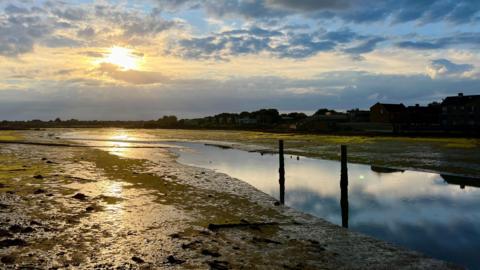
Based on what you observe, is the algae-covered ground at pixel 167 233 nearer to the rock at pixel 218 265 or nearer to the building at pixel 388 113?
the rock at pixel 218 265

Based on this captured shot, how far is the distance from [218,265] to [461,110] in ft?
350

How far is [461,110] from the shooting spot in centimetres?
10094

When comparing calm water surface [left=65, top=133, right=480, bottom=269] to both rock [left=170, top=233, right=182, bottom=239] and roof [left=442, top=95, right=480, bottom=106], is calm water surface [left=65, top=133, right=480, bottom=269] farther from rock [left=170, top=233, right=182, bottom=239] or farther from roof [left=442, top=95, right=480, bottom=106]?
roof [left=442, top=95, right=480, bottom=106]

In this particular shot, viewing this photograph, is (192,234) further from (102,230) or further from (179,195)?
(179,195)

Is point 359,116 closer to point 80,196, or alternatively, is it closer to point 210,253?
point 80,196

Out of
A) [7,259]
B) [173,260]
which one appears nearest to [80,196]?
[7,259]

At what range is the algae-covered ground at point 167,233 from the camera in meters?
10.8

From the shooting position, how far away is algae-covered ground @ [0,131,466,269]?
1084 centimetres

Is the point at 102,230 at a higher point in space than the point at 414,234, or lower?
higher

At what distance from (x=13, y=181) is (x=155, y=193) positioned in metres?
8.44

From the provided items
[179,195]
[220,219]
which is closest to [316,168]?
[179,195]

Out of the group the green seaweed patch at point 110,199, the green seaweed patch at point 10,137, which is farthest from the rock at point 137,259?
the green seaweed patch at point 10,137

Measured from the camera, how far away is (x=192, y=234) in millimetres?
13477

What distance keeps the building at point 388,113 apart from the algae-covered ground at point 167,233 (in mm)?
98851
